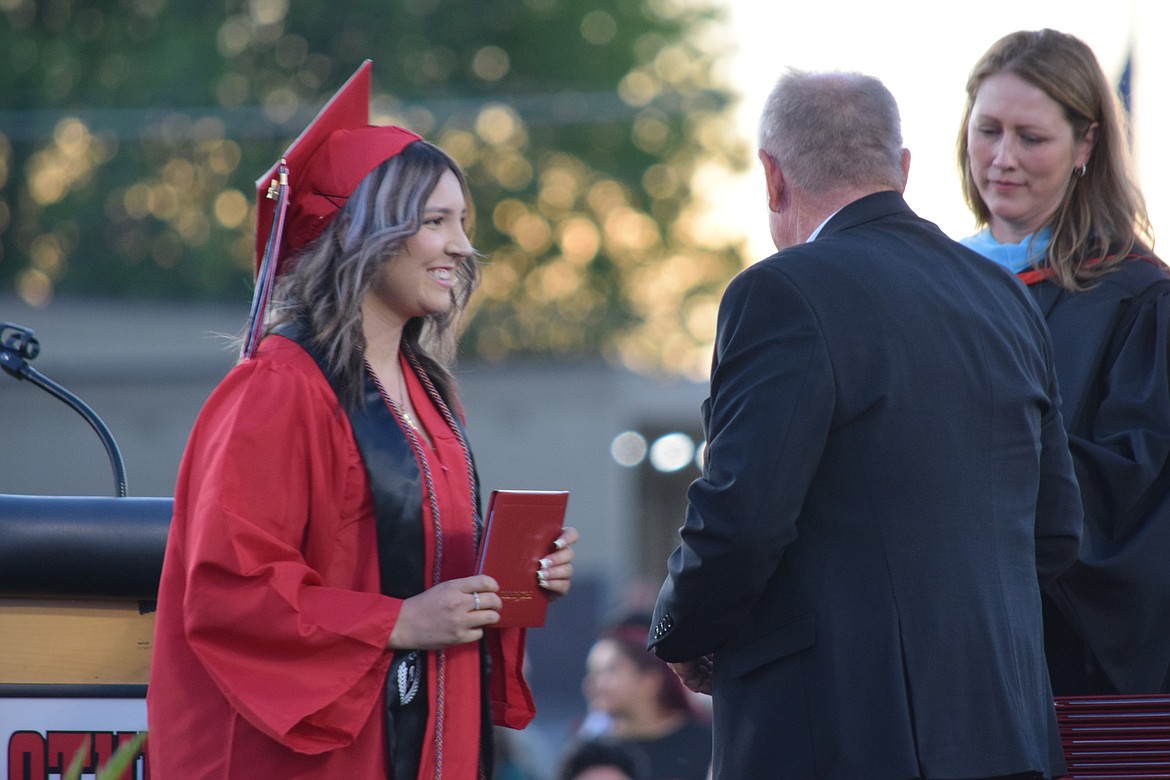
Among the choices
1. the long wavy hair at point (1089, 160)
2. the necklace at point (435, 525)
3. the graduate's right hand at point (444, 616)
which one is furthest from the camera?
the long wavy hair at point (1089, 160)

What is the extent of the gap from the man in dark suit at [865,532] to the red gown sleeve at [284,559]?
0.60m

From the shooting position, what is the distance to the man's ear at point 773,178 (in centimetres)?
299

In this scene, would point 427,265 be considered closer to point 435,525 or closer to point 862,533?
point 435,525

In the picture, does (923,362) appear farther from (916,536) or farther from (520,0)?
(520,0)

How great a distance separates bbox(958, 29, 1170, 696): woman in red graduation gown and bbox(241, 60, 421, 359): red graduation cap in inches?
56.0

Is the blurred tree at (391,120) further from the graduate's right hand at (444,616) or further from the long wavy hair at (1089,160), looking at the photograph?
the graduate's right hand at (444,616)

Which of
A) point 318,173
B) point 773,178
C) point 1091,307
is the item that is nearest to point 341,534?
point 318,173

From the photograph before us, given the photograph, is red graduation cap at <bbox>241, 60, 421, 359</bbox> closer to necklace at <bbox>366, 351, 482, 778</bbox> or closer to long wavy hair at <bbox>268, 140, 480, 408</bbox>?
long wavy hair at <bbox>268, 140, 480, 408</bbox>

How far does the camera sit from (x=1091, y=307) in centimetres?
330

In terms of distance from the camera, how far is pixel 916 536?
268 centimetres

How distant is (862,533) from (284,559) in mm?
1061

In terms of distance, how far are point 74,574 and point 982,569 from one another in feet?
6.11

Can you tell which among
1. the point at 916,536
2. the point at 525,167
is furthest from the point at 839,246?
the point at 525,167

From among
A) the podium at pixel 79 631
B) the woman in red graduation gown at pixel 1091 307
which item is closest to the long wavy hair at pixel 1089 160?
the woman in red graduation gown at pixel 1091 307
